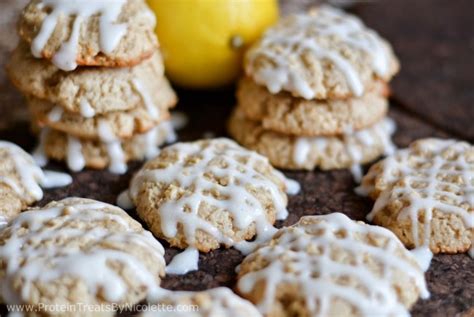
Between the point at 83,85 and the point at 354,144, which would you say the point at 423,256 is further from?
the point at 83,85

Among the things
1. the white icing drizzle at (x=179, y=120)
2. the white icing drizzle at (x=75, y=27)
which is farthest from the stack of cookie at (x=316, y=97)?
the white icing drizzle at (x=75, y=27)

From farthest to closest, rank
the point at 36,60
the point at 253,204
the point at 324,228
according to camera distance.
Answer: the point at 36,60
the point at 253,204
the point at 324,228

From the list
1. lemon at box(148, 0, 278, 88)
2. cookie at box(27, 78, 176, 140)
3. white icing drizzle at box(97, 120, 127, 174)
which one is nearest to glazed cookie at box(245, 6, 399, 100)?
lemon at box(148, 0, 278, 88)

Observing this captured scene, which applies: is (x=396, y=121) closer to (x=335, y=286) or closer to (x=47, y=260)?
(x=335, y=286)

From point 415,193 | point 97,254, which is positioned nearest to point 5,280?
point 97,254

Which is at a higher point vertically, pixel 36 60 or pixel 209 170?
pixel 36 60

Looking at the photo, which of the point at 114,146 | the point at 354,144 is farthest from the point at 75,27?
the point at 354,144
